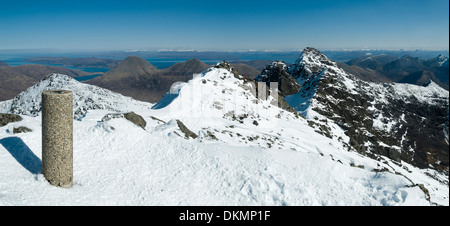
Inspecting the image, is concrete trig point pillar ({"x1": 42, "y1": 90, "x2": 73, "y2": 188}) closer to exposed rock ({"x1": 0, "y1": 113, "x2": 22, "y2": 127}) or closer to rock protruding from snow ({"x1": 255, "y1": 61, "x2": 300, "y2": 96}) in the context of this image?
exposed rock ({"x1": 0, "y1": 113, "x2": 22, "y2": 127})

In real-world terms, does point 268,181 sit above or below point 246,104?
below

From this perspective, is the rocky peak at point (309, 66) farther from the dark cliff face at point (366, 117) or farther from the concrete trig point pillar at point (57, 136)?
the concrete trig point pillar at point (57, 136)

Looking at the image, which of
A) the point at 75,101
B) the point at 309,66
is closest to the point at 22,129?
the point at 75,101

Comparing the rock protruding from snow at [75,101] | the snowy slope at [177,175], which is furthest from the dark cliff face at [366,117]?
the rock protruding from snow at [75,101]

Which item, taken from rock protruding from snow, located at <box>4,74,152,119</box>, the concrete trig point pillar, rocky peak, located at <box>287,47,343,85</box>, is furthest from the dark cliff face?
rock protruding from snow, located at <box>4,74,152,119</box>
